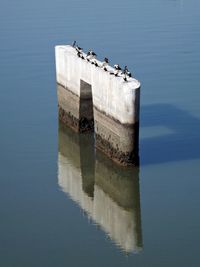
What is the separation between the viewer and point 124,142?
1011 inches

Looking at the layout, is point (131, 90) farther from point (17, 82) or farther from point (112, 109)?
point (17, 82)

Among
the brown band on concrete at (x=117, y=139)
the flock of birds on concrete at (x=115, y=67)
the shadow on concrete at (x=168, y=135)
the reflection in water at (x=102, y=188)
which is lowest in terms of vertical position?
the reflection in water at (x=102, y=188)

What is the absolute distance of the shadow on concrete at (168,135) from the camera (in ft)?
91.2

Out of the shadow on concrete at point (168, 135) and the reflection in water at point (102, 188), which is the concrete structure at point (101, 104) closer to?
the reflection in water at point (102, 188)

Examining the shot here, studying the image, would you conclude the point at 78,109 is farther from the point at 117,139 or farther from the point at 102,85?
the point at 117,139

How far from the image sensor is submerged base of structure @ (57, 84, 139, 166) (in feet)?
84.0

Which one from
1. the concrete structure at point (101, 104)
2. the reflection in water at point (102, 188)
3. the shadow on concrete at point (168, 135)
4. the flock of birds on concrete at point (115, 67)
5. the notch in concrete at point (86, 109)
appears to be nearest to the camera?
the reflection in water at point (102, 188)

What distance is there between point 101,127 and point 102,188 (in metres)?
2.58

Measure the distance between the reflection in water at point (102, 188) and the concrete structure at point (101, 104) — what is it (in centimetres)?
57

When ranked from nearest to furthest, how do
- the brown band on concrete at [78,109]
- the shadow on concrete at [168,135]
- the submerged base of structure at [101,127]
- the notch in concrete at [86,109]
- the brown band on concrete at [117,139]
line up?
the brown band on concrete at [117,139]
the submerged base of structure at [101,127]
the shadow on concrete at [168,135]
the notch in concrete at [86,109]
the brown band on concrete at [78,109]

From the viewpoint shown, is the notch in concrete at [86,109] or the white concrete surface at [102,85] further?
the notch in concrete at [86,109]

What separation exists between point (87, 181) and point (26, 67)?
1611 cm

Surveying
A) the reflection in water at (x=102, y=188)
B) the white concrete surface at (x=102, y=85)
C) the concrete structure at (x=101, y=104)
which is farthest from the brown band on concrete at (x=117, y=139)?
the reflection in water at (x=102, y=188)

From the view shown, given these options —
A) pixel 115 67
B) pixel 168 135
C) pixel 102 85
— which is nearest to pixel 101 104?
pixel 102 85
